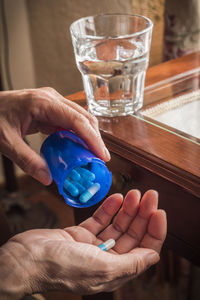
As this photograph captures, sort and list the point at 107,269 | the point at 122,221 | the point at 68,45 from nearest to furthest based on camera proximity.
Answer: the point at 107,269
the point at 122,221
the point at 68,45

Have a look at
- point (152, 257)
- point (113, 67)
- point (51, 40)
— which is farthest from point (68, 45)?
point (152, 257)

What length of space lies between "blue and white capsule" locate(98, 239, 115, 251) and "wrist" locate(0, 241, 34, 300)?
116 millimetres

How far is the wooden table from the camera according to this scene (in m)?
0.64

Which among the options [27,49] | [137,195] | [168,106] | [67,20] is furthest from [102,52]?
[27,49]

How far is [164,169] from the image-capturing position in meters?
0.66

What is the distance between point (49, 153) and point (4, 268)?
6.9 inches

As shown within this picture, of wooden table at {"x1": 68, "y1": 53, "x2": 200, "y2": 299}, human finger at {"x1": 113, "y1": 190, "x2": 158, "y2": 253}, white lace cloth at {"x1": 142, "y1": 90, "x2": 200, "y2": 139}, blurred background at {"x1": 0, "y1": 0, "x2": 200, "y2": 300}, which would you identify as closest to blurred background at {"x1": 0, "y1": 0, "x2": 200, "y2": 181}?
blurred background at {"x1": 0, "y1": 0, "x2": 200, "y2": 300}

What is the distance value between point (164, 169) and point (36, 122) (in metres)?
0.23

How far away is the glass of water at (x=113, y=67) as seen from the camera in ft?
2.52

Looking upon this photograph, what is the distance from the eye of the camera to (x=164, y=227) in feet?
2.16

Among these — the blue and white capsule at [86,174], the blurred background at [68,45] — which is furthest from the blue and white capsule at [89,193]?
the blurred background at [68,45]

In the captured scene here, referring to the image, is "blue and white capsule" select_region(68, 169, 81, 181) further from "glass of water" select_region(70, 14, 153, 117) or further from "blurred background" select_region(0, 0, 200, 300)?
"blurred background" select_region(0, 0, 200, 300)

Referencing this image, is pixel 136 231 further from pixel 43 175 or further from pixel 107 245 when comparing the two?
pixel 43 175

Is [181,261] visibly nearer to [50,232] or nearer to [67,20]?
[50,232]
